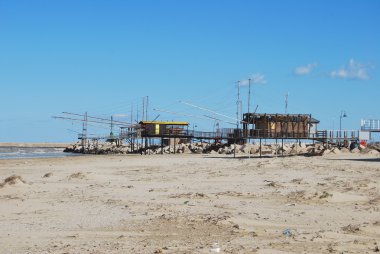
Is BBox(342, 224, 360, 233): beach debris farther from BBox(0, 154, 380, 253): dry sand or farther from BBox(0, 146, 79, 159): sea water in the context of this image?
BBox(0, 146, 79, 159): sea water

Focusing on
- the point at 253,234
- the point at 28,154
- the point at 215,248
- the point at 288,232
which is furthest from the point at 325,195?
the point at 28,154

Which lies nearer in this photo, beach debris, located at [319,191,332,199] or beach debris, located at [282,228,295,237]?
beach debris, located at [282,228,295,237]

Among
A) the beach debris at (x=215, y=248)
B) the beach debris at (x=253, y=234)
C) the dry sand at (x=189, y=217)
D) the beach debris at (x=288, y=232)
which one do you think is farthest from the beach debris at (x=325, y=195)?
the beach debris at (x=215, y=248)

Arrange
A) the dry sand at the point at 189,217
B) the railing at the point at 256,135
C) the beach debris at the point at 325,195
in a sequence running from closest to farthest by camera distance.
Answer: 1. the dry sand at the point at 189,217
2. the beach debris at the point at 325,195
3. the railing at the point at 256,135

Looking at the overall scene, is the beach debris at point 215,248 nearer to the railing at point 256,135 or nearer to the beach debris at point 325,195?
the beach debris at point 325,195

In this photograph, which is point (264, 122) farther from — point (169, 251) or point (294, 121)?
point (169, 251)

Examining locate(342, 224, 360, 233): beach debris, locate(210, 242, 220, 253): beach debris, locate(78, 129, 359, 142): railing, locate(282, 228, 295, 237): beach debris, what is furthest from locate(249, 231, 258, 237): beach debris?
locate(78, 129, 359, 142): railing

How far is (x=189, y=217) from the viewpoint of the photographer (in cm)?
988

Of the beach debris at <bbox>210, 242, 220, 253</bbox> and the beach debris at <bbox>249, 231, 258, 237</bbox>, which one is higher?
the beach debris at <bbox>249, 231, 258, 237</bbox>

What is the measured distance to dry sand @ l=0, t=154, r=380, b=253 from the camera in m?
7.55

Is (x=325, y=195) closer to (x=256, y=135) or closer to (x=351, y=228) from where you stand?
(x=351, y=228)

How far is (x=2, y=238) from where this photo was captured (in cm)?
812

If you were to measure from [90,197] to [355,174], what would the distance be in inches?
411

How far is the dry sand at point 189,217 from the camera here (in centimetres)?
755
